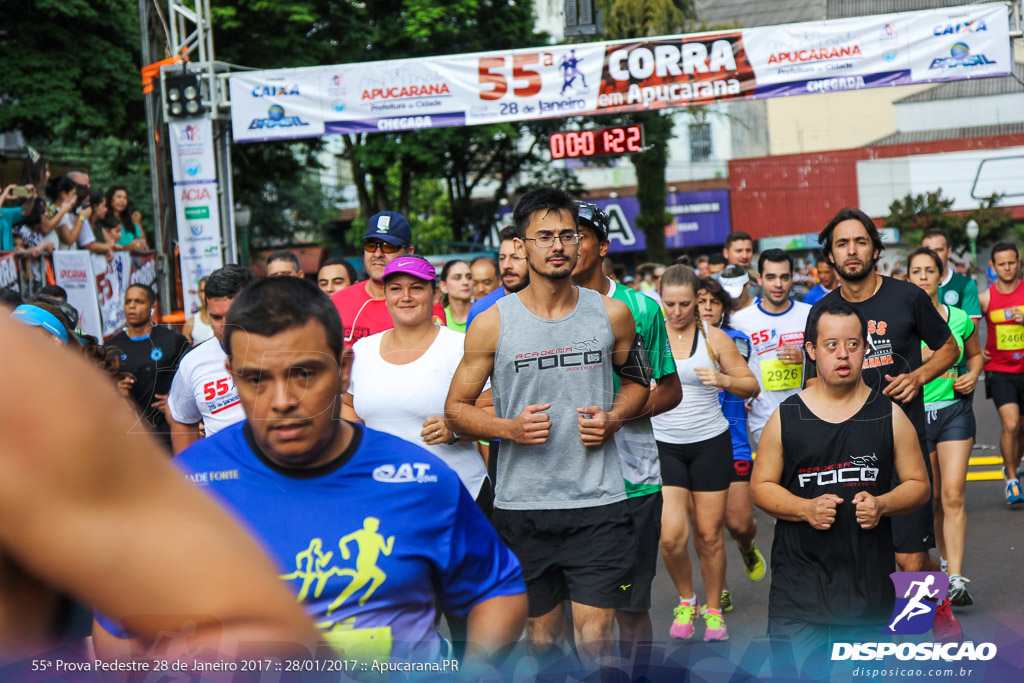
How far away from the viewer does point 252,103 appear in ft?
47.9

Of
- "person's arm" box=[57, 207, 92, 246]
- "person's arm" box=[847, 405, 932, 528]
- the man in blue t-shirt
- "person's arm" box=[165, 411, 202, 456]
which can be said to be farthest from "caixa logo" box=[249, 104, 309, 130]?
the man in blue t-shirt

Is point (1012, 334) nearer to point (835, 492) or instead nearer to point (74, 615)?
point (835, 492)

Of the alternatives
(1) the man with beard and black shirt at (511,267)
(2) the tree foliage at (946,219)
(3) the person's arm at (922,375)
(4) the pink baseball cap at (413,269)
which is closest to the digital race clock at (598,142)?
(1) the man with beard and black shirt at (511,267)

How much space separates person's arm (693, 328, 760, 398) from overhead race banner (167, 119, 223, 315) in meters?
9.64

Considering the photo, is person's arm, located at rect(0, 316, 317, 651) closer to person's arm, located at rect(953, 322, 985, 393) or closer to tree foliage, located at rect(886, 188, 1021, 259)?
person's arm, located at rect(953, 322, 985, 393)

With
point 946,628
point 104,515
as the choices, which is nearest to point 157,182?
point 946,628

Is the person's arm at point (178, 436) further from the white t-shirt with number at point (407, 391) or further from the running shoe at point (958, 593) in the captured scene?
the running shoe at point (958, 593)

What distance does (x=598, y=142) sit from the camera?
1859 centimetres

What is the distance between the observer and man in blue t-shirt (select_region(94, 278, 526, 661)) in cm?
166

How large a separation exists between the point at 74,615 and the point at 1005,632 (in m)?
1.42

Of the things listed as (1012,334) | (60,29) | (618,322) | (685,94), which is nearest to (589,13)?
(685,94)

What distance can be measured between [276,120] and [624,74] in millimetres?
4425

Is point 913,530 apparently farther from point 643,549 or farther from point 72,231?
point 72,231

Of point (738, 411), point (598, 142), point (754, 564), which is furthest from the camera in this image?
point (598, 142)
